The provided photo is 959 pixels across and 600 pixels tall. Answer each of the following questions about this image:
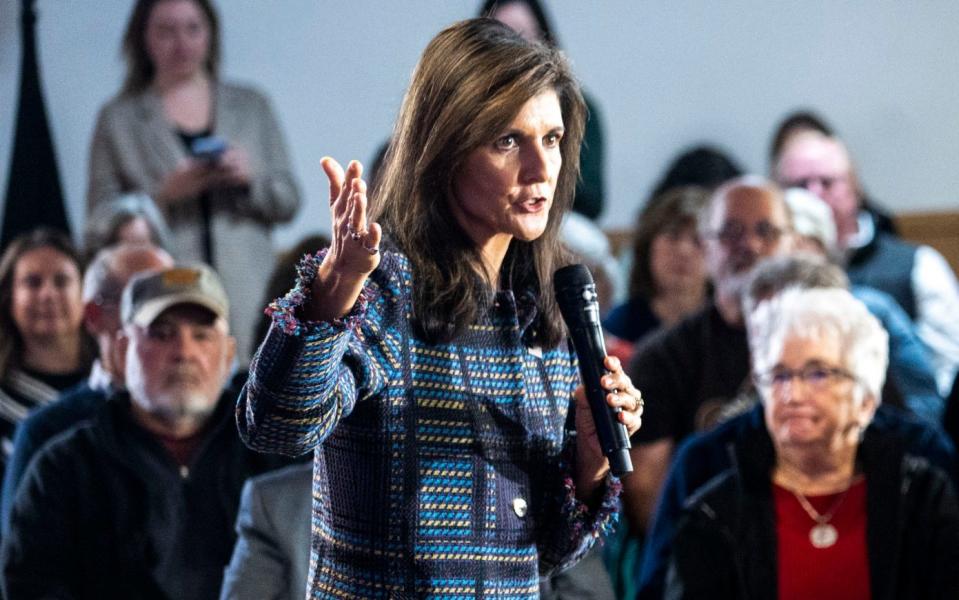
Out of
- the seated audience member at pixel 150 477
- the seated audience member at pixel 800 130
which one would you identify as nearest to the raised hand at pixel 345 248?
the seated audience member at pixel 150 477

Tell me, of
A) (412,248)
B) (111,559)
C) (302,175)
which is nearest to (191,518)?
(111,559)

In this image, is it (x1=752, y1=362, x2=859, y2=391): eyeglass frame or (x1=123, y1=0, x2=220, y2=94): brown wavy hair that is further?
(x1=123, y1=0, x2=220, y2=94): brown wavy hair

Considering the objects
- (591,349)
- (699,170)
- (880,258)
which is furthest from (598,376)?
(699,170)

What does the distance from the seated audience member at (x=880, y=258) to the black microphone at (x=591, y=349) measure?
127 inches

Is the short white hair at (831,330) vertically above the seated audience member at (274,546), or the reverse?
the short white hair at (831,330)

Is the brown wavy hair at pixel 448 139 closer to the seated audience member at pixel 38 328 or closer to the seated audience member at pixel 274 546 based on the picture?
the seated audience member at pixel 274 546

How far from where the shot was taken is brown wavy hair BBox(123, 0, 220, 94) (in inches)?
205

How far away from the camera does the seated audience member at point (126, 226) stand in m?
4.80

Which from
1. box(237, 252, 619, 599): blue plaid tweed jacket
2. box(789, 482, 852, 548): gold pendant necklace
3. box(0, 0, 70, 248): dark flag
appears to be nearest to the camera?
box(237, 252, 619, 599): blue plaid tweed jacket

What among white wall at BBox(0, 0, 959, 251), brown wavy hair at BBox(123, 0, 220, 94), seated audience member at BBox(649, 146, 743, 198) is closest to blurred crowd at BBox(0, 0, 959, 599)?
brown wavy hair at BBox(123, 0, 220, 94)

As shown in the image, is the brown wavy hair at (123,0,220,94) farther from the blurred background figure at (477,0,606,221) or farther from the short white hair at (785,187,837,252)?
the short white hair at (785,187,837,252)

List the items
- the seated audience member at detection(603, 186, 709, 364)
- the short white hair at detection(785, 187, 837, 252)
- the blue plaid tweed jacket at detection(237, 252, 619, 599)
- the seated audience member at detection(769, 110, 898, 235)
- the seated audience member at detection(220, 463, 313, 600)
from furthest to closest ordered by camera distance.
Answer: the seated audience member at detection(769, 110, 898, 235) < the seated audience member at detection(603, 186, 709, 364) < the short white hair at detection(785, 187, 837, 252) < the seated audience member at detection(220, 463, 313, 600) < the blue plaid tweed jacket at detection(237, 252, 619, 599)

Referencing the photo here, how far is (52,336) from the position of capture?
437cm

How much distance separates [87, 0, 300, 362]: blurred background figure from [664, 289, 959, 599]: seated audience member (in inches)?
83.0
